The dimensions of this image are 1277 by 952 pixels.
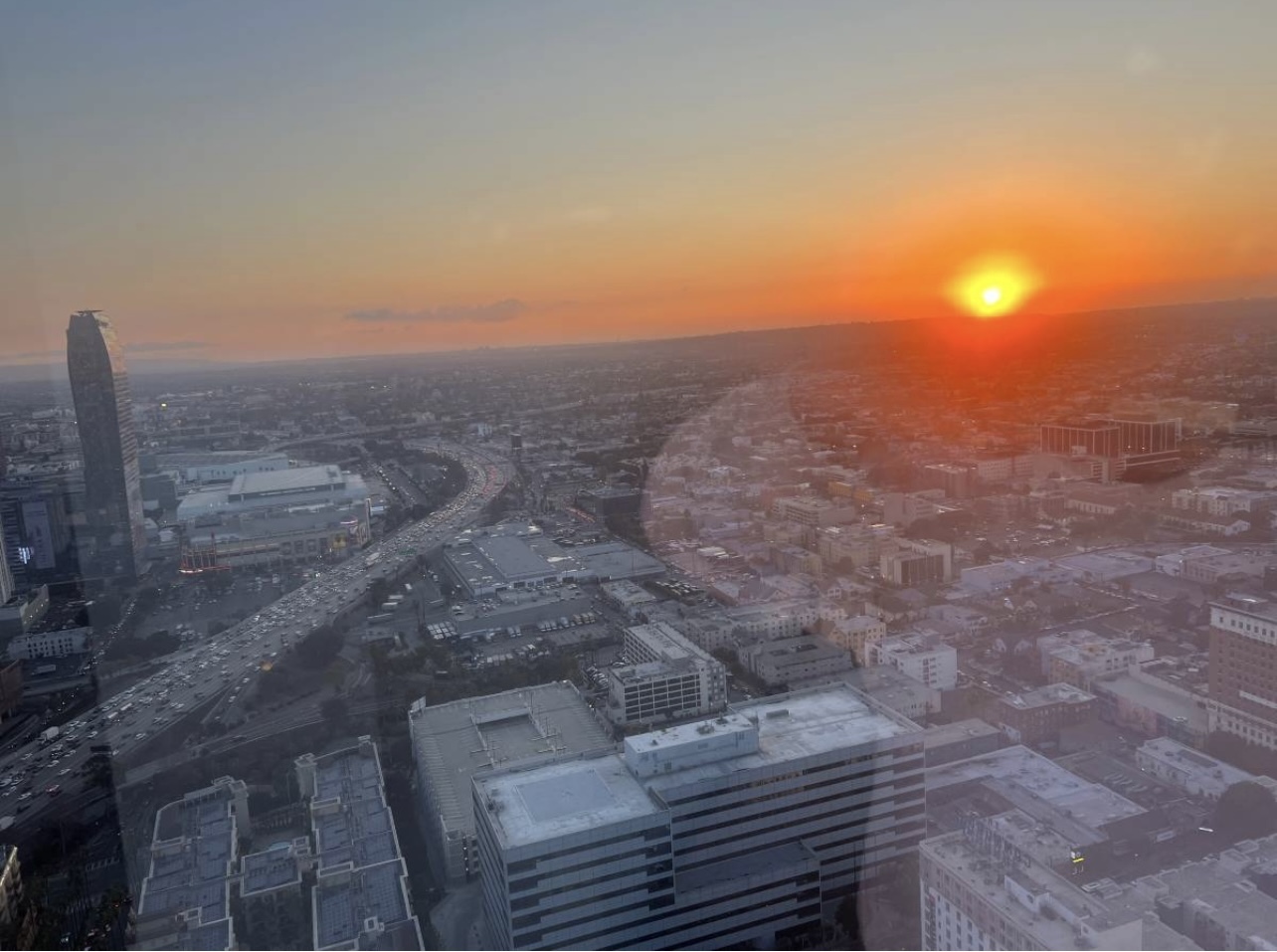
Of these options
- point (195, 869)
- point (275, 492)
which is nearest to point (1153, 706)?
point (195, 869)

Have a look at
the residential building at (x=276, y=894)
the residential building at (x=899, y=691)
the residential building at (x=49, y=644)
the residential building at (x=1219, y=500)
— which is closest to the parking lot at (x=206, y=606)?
the residential building at (x=49, y=644)

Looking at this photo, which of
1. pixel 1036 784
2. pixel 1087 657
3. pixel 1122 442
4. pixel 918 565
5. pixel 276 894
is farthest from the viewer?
pixel 1122 442

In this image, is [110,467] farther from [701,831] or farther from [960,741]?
[960,741]

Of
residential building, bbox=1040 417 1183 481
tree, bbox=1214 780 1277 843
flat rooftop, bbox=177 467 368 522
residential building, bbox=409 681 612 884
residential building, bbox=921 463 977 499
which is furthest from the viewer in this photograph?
residential building, bbox=921 463 977 499

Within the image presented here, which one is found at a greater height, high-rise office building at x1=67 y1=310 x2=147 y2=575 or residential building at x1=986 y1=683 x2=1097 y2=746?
high-rise office building at x1=67 y1=310 x2=147 y2=575

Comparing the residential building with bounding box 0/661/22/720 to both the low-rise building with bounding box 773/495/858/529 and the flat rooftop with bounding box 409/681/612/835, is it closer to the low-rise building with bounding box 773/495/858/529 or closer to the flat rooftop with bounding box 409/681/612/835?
the flat rooftop with bounding box 409/681/612/835

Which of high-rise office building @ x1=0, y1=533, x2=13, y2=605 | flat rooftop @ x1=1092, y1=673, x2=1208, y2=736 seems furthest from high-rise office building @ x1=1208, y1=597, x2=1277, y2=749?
high-rise office building @ x1=0, y1=533, x2=13, y2=605

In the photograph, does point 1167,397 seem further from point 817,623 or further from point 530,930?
point 530,930

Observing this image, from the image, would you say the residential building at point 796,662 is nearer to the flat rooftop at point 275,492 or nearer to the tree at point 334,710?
the tree at point 334,710
